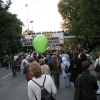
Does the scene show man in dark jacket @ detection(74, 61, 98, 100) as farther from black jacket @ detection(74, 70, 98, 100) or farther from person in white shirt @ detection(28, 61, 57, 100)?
person in white shirt @ detection(28, 61, 57, 100)

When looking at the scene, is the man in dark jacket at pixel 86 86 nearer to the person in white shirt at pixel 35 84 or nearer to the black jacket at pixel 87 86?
the black jacket at pixel 87 86

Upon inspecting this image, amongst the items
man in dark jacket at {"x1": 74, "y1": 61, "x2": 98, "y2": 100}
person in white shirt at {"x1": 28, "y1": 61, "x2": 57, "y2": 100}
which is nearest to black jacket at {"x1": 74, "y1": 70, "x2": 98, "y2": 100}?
man in dark jacket at {"x1": 74, "y1": 61, "x2": 98, "y2": 100}

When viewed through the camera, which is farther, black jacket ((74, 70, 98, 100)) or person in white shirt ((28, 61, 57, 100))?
black jacket ((74, 70, 98, 100))

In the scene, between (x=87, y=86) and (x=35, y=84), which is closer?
(x=35, y=84)

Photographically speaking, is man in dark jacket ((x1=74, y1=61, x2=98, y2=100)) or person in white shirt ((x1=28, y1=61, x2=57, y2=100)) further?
man in dark jacket ((x1=74, y1=61, x2=98, y2=100))

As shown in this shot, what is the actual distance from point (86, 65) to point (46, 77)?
93cm

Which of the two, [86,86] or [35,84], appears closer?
[35,84]

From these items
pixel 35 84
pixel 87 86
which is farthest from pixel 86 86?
pixel 35 84

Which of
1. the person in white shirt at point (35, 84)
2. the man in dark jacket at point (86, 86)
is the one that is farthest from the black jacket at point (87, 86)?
the person in white shirt at point (35, 84)

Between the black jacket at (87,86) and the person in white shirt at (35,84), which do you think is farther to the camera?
the black jacket at (87,86)

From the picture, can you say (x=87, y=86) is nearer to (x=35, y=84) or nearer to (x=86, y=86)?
(x=86, y=86)

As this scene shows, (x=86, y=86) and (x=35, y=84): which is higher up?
(x=35, y=84)

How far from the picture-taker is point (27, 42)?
37.5m

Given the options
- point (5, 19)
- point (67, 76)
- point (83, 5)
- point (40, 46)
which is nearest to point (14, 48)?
point (5, 19)
